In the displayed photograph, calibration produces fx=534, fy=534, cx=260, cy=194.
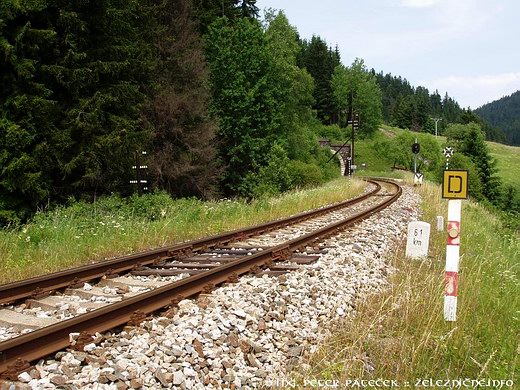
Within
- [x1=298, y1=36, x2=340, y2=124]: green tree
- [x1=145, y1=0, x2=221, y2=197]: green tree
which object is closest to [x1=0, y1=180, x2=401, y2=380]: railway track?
[x1=145, y1=0, x2=221, y2=197]: green tree

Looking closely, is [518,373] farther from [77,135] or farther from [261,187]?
[261,187]

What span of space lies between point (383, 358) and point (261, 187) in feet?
90.6

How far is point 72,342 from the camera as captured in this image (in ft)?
14.0

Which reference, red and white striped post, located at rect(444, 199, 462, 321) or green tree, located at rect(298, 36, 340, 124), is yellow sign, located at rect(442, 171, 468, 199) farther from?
green tree, located at rect(298, 36, 340, 124)

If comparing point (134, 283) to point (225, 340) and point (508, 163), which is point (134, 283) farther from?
point (508, 163)

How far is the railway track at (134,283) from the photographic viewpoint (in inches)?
163

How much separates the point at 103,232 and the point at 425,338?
748 centimetres

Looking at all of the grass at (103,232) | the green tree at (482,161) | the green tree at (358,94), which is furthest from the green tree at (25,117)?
the green tree at (358,94)

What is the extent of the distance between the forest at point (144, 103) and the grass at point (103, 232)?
8.13 ft

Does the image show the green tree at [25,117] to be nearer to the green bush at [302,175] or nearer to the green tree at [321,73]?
the green bush at [302,175]

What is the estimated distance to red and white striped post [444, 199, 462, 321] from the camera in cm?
548

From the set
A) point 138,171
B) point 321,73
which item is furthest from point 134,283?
point 321,73

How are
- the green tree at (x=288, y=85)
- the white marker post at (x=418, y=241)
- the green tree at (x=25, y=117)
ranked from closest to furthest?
the white marker post at (x=418, y=241), the green tree at (x=25, y=117), the green tree at (x=288, y=85)

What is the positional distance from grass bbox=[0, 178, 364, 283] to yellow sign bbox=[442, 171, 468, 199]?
5.71 metres
